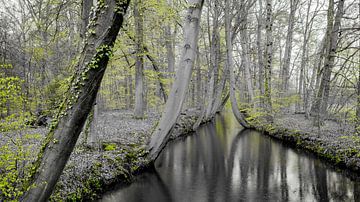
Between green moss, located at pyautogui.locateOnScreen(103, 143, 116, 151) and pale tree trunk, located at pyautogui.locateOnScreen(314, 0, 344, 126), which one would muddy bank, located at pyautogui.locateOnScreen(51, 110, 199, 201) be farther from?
pale tree trunk, located at pyautogui.locateOnScreen(314, 0, 344, 126)

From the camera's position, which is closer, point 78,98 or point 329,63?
point 78,98

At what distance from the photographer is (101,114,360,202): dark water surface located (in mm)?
6098

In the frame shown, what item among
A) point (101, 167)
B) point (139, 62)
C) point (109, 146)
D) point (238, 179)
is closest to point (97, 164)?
point (101, 167)

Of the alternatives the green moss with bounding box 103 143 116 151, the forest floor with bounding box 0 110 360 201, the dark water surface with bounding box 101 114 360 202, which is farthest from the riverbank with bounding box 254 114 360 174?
the green moss with bounding box 103 143 116 151

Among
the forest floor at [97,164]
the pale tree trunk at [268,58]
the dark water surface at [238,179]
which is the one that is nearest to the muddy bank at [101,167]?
the forest floor at [97,164]

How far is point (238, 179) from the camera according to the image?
24.3 feet

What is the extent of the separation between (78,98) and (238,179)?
568 cm

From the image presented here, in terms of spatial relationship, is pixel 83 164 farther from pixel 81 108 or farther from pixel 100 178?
pixel 81 108

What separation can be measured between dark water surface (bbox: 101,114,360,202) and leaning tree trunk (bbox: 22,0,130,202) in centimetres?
297

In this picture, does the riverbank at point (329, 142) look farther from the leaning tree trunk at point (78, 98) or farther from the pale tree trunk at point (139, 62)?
the pale tree trunk at point (139, 62)

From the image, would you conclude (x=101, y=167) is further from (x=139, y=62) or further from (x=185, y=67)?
(x=139, y=62)

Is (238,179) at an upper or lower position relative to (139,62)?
lower

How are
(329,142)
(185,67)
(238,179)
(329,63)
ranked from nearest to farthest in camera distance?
(185,67), (238,179), (329,142), (329,63)

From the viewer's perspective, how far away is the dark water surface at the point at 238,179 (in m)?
6.10
